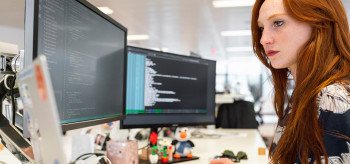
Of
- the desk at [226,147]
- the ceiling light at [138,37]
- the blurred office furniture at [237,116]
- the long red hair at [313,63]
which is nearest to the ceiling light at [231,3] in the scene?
the blurred office furniture at [237,116]

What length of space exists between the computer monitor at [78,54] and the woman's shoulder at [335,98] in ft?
2.04

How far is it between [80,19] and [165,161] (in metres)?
0.63

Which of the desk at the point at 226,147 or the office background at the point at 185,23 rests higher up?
the office background at the point at 185,23

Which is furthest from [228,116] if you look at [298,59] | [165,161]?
[298,59]

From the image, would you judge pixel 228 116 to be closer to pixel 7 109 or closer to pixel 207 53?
pixel 7 109

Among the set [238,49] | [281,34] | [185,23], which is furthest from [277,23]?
[238,49]

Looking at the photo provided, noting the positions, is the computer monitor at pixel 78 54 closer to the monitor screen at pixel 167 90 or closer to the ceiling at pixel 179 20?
the monitor screen at pixel 167 90

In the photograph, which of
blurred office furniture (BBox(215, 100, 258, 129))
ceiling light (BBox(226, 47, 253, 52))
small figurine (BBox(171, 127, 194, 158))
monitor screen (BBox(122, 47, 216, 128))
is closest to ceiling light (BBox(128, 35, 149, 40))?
ceiling light (BBox(226, 47, 253, 52))

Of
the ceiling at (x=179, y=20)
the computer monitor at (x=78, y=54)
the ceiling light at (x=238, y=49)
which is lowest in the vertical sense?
the computer monitor at (x=78, y=54)

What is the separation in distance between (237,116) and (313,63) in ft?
6.10

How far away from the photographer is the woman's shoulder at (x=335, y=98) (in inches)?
26.6

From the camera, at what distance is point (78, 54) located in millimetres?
792

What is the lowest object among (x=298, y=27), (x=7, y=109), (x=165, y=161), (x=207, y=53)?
(x=165, y=161)

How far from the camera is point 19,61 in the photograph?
72 centimetres
